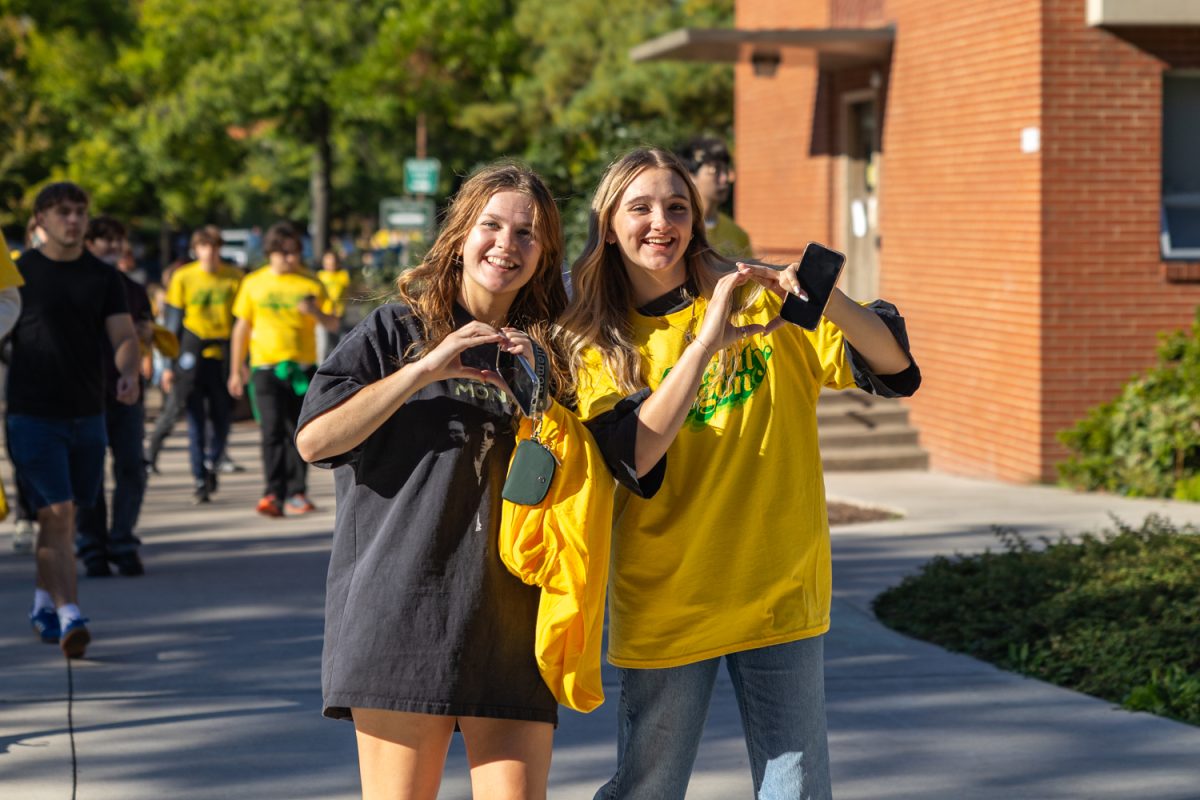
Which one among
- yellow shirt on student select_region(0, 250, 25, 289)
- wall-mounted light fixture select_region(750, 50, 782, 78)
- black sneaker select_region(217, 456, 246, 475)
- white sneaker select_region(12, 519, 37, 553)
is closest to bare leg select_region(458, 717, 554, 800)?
yellow shirt on student select_region(0, 250, 25, 289)

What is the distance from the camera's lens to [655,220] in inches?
134

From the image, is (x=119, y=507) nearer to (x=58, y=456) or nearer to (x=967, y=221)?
(x=58, y=456)

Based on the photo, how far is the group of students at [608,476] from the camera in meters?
3.18

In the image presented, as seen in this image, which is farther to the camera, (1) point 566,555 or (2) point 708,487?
(2) point 708,487

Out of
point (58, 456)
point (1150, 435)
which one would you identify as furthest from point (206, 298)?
point (1150, 435)

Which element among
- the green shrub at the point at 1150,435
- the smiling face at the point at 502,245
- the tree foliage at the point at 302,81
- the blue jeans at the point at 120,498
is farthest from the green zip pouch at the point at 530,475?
the tree foliage at the point at 302,81

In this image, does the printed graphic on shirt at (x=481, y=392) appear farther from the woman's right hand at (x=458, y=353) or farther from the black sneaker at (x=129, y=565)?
the black sneaker at (x=129, y=565)

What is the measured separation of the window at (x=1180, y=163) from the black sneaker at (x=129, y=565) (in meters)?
7.63

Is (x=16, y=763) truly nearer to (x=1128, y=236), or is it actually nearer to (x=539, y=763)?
(x=539, y=763)

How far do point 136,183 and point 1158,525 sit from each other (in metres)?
32.9

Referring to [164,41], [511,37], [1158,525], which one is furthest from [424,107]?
[1158,525]

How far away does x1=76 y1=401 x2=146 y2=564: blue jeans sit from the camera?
8781mm

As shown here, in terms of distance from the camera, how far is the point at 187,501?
1195cm

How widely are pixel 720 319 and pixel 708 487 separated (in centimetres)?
38
